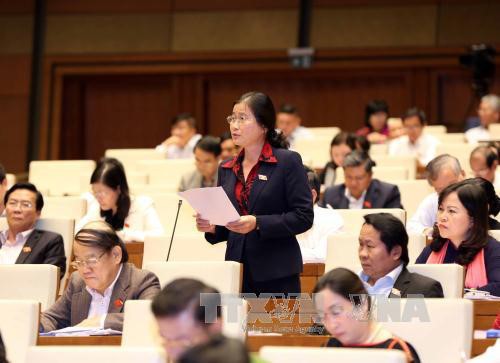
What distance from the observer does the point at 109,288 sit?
4.54 metres

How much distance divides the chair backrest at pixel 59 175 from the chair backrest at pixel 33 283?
4.16 m

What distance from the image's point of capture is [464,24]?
11.6 meters

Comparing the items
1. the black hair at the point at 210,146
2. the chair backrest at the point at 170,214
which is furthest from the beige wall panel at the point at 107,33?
the chair backrest at the point at 170,214

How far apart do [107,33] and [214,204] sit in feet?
27.9

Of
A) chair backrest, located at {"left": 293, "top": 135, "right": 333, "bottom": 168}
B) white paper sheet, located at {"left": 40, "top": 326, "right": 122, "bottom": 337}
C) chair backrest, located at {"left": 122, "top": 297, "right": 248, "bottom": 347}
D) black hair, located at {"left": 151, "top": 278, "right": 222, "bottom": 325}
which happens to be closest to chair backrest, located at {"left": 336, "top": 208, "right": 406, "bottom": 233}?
white paper sheet, located at {"left": 40, "top": 326, "right": 122, "bottom": 337}

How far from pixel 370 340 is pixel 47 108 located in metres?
9.51

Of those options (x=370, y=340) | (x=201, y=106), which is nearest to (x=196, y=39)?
(x=201, y=106)

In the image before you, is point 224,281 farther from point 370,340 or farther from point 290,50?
point 290,50

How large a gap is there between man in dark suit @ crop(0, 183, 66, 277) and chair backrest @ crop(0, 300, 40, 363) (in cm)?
172

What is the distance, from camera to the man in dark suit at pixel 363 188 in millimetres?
6938

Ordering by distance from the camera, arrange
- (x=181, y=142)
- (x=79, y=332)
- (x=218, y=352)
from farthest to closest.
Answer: (x=181, y=142) → (x=79, y=332) → (x=218, y=352)

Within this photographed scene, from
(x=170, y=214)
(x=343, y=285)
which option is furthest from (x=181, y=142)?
(x=343, y=285)

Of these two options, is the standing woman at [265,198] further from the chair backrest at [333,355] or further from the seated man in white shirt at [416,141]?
the seated man in white shirt at [416,141]

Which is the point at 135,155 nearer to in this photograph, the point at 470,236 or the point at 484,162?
the point at 484,162
